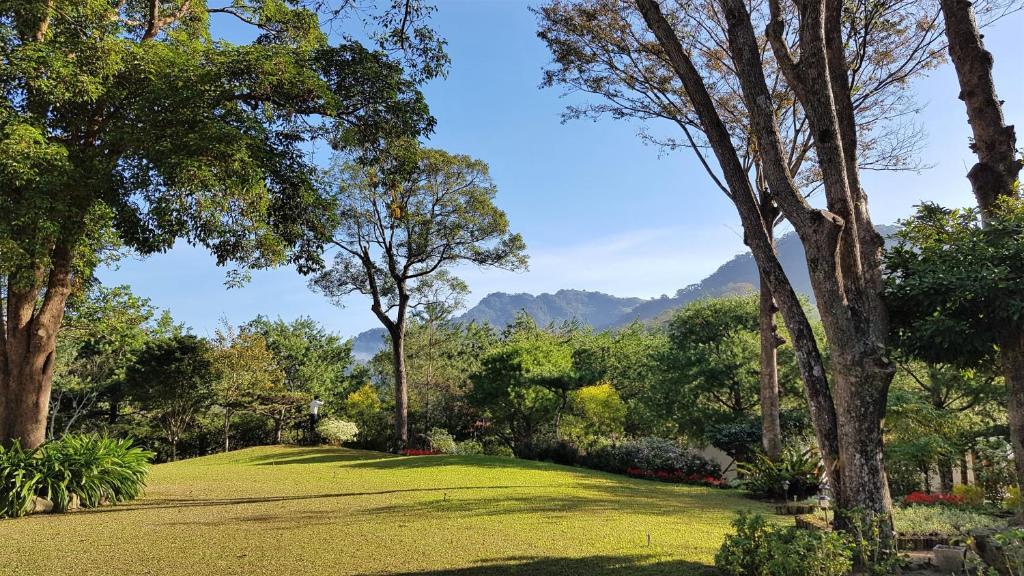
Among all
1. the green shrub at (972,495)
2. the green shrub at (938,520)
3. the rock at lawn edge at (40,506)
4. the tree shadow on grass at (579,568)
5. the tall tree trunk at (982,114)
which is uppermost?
the tall tree trunk at (982,114)

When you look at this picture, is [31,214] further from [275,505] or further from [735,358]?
[735,358]

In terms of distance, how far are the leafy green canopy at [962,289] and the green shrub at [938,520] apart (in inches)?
74.0

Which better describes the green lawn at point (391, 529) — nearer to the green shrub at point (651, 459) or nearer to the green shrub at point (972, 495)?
the green shrub at point (651, 459)

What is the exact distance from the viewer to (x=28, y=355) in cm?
940

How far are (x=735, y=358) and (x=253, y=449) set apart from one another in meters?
17.0

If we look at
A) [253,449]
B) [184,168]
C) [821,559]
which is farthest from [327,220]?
[253,449]

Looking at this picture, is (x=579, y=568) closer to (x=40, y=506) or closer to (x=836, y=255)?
(x=836, y=255)

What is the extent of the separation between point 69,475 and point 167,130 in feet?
18.1

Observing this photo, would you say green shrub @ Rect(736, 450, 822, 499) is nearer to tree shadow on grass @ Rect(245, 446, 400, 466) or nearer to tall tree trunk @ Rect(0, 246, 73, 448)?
tree shadow on grass @ Rect(245, 446, 400, 466)

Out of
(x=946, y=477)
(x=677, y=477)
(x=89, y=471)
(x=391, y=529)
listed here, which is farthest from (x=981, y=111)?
(x=89, y=471)

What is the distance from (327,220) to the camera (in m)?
9.86

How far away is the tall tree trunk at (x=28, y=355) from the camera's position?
9227mm

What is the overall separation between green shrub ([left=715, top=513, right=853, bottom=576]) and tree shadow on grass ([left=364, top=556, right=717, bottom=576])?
0.33 meters

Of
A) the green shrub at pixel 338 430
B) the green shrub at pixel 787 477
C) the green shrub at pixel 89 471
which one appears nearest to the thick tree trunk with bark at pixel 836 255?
the green shrub at pixel 787 477
